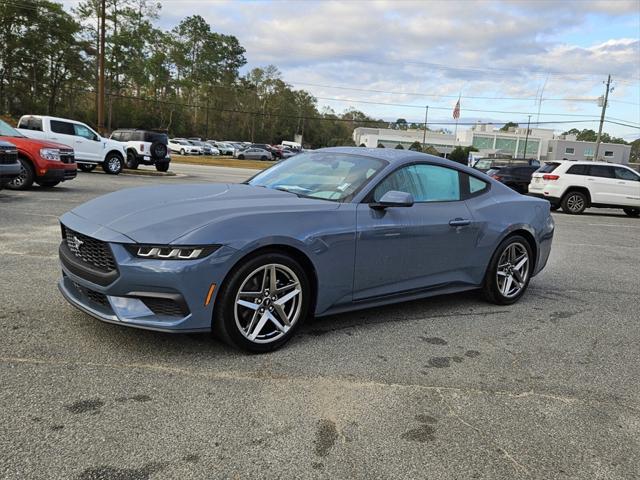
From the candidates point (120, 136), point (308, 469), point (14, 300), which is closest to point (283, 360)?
point (308, 469)

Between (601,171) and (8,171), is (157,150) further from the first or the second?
(601,171)

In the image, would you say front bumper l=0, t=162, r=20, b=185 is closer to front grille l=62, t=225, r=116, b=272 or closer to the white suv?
front grille l=62, t=225, r=116, b=272

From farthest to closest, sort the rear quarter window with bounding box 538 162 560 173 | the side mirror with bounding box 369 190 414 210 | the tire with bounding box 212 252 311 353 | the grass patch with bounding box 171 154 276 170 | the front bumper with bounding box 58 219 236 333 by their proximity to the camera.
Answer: the grass patch with bounding box 171 154 276 170, the rear quarter window with bounding box 538 162 560 173, the side mirror with bounding box 369 190 414 210, the tire with bounding box 212 252 311 353, the front bumper with bounding box 58 219 236 333

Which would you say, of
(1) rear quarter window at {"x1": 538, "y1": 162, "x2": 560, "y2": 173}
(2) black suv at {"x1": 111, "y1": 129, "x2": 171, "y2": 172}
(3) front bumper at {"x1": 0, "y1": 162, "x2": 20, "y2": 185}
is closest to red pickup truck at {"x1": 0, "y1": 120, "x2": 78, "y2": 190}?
(3) front bumper at {"x1": 0, "y1": 162, "x2": 20, "y2": 185}

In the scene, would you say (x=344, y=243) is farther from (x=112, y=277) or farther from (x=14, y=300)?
(x=14, y=300)

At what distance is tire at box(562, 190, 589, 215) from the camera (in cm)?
1686

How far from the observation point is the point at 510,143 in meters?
117

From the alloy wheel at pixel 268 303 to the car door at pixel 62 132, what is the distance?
15.5m

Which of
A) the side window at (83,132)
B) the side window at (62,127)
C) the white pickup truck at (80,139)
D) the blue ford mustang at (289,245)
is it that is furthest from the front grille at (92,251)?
the side window at (83,132)

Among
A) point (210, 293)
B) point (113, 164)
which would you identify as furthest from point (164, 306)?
point (113, 164)

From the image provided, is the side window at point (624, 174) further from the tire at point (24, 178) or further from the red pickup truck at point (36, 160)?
the tire at point (24, 178)

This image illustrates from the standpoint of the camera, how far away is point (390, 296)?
14.6 feet

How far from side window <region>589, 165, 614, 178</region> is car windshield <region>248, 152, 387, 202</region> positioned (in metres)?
14.7

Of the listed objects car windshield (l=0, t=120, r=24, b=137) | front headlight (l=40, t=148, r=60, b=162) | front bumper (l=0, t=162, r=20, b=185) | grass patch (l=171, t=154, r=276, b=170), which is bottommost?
grass patch (l=171, t=154, r=276, b=170)
